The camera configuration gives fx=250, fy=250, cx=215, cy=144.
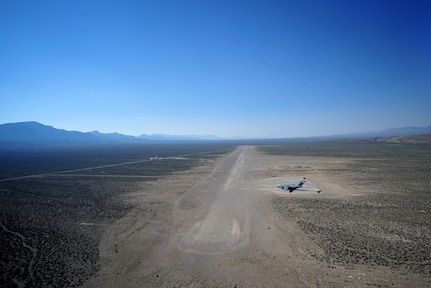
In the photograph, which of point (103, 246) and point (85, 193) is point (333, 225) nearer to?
point (103, 246)

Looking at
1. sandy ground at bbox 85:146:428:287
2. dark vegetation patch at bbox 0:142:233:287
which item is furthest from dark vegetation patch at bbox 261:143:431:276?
dark vegetation patch at bbox 0:142:233:287

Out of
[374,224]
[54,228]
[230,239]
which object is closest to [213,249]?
[230,239]

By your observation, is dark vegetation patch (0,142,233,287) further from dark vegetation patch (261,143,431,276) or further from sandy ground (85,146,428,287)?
dark vegetation patch (261,143,431,276)

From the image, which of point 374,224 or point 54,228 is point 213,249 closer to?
point 374,224

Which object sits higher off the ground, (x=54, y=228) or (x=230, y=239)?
(x=54, y=228)

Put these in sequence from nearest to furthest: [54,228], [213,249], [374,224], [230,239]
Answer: [213,249]
[230,239]
[374,224]
[54,228]

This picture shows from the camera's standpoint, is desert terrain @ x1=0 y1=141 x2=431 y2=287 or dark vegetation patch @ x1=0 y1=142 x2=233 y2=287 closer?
desert terrain @ x1=0 y1=141 x2=431 y2=287

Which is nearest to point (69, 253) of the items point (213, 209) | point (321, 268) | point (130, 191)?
point (213, 209)
